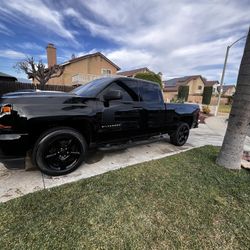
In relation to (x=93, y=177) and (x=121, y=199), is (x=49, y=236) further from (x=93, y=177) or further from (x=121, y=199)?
(x=93, y=177)

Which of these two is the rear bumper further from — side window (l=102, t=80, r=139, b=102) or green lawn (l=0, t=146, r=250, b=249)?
side window (l=102, t=80, r=139, b=102)

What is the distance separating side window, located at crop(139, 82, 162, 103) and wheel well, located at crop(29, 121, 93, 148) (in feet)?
4.86

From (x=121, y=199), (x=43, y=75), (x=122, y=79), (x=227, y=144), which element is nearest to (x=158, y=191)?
(x=121, y=199)

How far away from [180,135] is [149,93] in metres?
1.84

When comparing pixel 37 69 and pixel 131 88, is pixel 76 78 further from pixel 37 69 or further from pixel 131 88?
pixel 131 88

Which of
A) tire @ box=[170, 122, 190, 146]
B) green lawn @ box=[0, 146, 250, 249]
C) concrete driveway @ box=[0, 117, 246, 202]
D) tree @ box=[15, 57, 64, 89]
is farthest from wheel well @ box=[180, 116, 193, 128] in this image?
tree @ box=[15, 57, 64, 89]

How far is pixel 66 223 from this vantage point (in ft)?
6.00

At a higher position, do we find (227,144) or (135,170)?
(227,144)

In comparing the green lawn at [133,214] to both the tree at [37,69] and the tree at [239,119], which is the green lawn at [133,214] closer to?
the tree at [239,119]

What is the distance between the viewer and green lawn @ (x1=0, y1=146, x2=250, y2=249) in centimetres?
166

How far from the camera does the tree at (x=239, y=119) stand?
10.2ft

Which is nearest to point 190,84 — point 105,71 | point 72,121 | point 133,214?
point 105,71

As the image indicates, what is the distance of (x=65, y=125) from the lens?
2.73 meters

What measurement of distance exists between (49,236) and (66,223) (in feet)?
0.70
